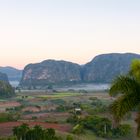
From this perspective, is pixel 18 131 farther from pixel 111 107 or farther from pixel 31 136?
pixel 111 107

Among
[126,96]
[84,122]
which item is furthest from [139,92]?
[84,122]

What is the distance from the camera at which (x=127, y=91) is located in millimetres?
12891

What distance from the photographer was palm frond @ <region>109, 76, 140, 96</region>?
1277 cm

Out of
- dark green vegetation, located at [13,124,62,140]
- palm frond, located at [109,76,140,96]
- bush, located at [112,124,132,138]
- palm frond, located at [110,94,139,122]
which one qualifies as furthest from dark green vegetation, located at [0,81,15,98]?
palm frond, located at [110,94,139,122]

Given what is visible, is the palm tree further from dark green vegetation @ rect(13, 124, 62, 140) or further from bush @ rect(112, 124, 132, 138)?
bush @ rect(112, 124, 132, 138)

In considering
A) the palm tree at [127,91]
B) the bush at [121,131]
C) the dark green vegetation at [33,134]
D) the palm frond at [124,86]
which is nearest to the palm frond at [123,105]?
the palm tree at [127,91]

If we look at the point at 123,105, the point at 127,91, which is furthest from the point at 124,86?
the point at 123,105

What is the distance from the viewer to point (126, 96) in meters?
12.8

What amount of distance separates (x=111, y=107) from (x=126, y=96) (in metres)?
0.61

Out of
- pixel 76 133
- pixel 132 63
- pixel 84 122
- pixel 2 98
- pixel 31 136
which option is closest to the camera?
pixel 132 63

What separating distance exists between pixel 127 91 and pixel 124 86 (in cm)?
21

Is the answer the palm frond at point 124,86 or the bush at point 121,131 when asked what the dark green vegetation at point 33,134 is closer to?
the bush at point 121,131

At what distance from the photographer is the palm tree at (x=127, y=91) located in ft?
41.2

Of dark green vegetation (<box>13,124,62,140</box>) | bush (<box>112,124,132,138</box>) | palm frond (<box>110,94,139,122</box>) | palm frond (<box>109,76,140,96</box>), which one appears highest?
palm frond (<box>109,76,140,96</box>)
